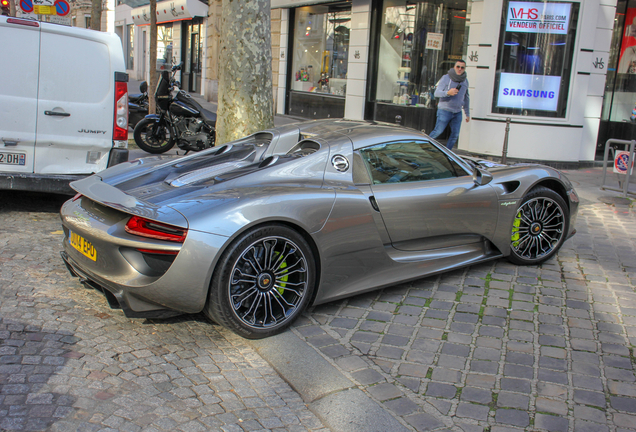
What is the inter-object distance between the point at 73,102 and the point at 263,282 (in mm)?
3439

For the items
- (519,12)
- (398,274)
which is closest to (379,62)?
(519,12)

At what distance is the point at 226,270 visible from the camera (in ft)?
11.0

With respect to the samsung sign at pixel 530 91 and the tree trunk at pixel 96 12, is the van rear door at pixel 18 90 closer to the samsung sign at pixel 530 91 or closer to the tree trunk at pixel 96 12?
the tree trunk at pixel 96 12

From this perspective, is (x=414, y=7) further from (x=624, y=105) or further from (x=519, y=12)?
(x=624, y=105)

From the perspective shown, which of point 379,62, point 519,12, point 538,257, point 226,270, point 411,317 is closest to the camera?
point 226,270

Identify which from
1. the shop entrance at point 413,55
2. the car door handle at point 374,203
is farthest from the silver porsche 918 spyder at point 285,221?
the shop entrance at point 413,55

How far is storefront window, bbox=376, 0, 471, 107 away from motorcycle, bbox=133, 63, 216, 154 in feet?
18.3

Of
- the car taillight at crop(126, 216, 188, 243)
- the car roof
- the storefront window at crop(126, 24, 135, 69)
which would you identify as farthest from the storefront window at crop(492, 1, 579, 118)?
the storefront window at crop(126, 24, 135, 69)

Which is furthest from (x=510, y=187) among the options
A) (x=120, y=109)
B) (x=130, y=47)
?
(x=130, y=47)

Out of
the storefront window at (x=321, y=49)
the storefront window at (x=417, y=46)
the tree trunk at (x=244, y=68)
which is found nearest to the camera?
the tree trunk at (x=244, y=68)

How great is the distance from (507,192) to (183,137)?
6361 millimetres

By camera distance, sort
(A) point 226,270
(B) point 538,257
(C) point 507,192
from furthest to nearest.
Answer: (B) point 538,257, (C) point 507,192, (A) point 226,270

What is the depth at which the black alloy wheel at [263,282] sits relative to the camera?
339cm

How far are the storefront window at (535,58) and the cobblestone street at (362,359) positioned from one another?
6746 millimetres
